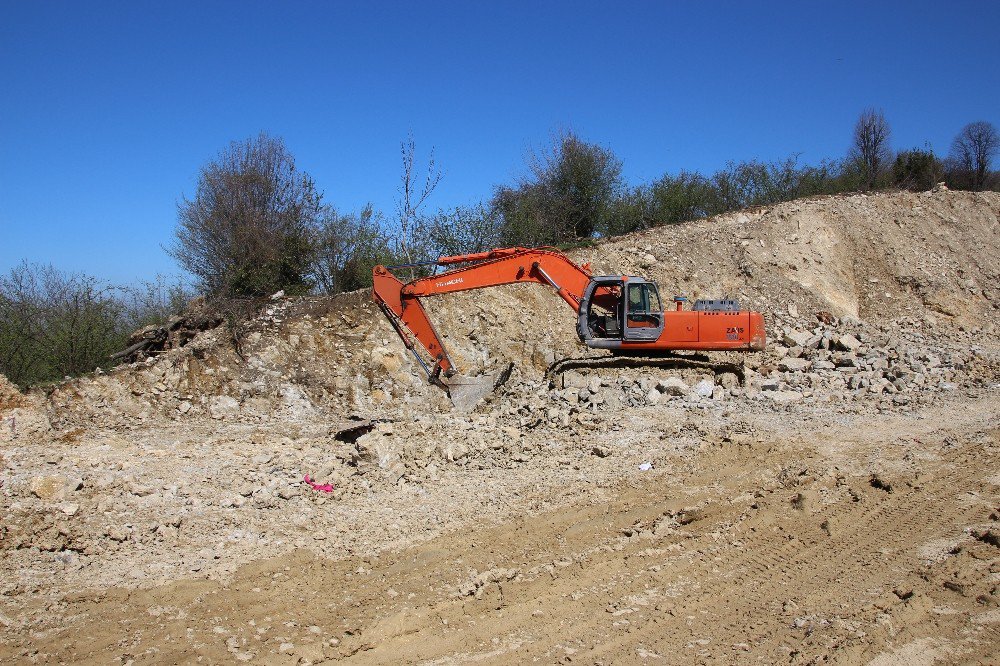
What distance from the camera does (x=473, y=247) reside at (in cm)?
1709

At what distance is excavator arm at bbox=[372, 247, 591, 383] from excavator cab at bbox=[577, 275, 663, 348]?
0.25 meters

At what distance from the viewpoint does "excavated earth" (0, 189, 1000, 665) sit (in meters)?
4.62

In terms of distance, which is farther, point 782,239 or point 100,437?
point 782,239

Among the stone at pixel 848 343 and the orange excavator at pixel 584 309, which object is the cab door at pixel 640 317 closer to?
the orange excavator at pixel 584 309

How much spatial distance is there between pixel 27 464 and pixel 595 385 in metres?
7.27

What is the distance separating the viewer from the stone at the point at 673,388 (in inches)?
396

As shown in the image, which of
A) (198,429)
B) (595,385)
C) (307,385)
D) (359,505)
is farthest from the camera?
(307,385)

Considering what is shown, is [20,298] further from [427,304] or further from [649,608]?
[649,608]

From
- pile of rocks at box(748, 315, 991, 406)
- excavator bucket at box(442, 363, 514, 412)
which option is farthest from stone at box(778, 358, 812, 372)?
Answer: excavator bucket at box(442, 363, 514, 412)

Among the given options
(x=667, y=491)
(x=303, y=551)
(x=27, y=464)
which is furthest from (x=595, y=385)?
(x=27, y=464)

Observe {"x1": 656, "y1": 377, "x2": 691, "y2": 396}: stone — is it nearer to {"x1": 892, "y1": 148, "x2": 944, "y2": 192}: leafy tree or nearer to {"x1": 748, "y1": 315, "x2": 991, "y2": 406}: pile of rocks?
{"x1": 748, "y1": 315, "x2": 991, "y2": 406}: pile of rocks

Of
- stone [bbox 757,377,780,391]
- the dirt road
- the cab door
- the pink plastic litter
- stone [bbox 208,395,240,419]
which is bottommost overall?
the dirt road

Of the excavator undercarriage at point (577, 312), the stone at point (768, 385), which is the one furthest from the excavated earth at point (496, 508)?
the excavator undercarriage at point (577, 312)

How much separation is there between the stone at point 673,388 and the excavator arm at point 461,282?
6.58ft
